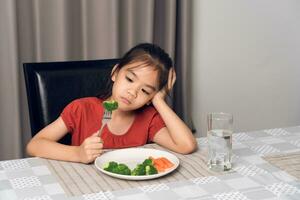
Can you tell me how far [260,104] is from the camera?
3.08 metres

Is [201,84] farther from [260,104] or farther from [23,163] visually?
[23,163]

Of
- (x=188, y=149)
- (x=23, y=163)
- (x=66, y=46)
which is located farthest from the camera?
(x=66, y=46)

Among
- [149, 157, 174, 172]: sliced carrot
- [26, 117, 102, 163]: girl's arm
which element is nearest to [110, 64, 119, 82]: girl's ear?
[26, 117, 102, 163]: girl's arm

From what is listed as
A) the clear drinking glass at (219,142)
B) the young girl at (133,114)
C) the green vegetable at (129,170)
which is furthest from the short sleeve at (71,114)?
the clear drinking glass at (219,142)

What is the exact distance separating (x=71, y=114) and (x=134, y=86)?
9.4 inches

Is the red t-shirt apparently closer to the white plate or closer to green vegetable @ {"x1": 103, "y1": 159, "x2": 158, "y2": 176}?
the white plate

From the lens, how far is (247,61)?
2.95 m

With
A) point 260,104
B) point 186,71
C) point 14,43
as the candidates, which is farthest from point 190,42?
point 14,43

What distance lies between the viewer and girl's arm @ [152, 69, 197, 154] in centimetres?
140

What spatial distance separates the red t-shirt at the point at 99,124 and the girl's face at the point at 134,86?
11 centimetres

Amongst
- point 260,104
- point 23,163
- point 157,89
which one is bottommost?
point 260,104

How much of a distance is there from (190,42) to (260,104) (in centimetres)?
70

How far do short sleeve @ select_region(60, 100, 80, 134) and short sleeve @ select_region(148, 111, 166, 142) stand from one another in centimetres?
25

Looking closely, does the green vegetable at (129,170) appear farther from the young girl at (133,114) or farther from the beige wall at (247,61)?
the beige wall at (247,61)
